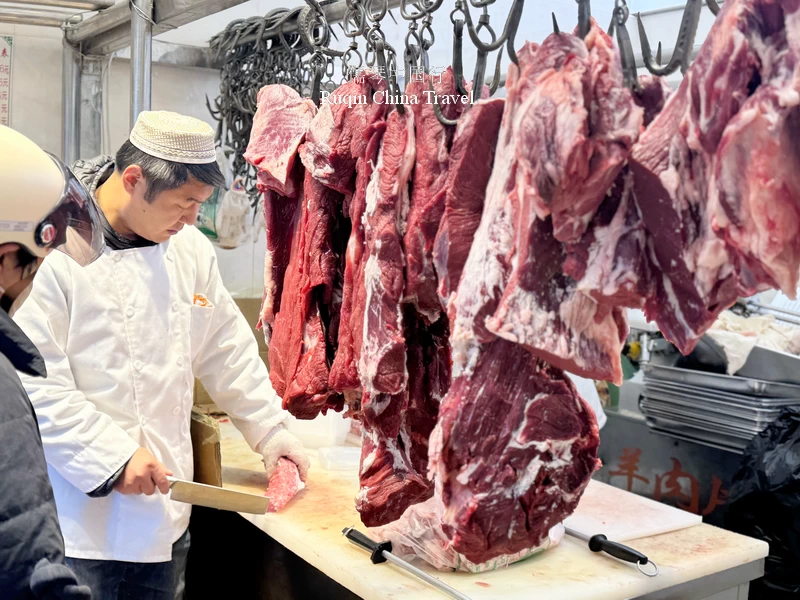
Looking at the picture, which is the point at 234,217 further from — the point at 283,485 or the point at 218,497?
the point at 218,497

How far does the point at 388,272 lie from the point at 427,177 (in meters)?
0.19

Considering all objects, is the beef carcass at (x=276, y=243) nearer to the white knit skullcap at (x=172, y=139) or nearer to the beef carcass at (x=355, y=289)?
the beef carcass at (x=355, y=289)

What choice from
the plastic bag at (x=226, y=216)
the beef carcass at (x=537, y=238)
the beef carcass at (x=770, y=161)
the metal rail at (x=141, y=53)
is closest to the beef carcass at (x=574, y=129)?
the beef carcass at (x=537, y=238)

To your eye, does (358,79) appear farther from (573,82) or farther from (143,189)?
(143,189)

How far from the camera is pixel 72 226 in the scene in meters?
1.50

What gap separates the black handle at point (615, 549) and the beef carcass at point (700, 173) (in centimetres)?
129

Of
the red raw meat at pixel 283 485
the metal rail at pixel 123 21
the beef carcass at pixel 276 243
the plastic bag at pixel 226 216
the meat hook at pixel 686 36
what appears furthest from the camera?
the plastic bag at pixel 226 216

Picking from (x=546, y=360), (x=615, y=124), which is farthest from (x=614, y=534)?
(x=615, y=124)

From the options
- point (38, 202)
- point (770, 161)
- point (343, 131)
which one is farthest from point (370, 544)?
point (770, 161)

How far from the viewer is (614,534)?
2439 millimetres

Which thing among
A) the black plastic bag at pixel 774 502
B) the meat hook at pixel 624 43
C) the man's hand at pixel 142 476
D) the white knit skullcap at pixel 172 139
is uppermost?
the meat hook at pixel 624 43

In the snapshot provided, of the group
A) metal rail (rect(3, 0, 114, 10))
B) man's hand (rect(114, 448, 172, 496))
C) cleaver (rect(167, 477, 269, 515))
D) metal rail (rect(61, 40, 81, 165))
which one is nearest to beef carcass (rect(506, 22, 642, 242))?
cleaver (rect(167, 477, 269, 515))

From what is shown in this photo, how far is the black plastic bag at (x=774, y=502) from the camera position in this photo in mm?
2965

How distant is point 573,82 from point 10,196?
3.15 ft
